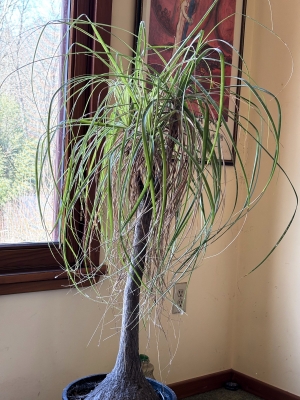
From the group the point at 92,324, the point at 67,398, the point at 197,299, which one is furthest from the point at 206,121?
the point at 197,299

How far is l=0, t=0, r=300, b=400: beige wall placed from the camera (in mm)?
1484

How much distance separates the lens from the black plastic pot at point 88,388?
1.15 m

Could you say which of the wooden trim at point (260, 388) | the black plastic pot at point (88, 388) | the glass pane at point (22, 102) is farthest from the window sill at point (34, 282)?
the wooden trim at point (260, 388)

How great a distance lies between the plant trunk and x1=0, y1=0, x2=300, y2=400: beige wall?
39 centimetres

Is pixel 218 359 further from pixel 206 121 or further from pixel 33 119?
pixel 206 121

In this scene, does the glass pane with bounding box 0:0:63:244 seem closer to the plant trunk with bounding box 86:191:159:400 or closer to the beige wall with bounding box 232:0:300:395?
the plant trunk with bounding box 86:191:159:400

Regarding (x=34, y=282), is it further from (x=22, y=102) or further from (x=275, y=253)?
(x=275, y=253)

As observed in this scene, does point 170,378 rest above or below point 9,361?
below

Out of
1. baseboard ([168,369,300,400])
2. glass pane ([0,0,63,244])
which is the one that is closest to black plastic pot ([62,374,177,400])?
glass pane ([0,0,63,244])

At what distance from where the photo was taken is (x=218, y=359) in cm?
196

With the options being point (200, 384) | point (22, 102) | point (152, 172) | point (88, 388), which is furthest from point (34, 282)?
point (200, 384)

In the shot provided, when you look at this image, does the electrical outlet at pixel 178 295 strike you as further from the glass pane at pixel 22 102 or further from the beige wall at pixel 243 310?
the glass pane at pixel 22 102

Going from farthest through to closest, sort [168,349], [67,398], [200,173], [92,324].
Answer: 1. [168,349]
2. [92,324]
3. [67,398]
4. [200,173]

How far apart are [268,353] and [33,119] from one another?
119 centimetres
